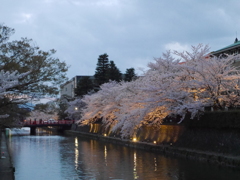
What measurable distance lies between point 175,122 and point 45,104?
1186 centimetres

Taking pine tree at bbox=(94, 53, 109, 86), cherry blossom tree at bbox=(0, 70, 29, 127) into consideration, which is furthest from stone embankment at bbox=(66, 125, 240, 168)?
pine tree at bbox=(94, 53, 109, 86)

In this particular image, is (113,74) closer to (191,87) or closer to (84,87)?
(84,87)

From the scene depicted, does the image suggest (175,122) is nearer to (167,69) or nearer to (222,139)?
(167,69)

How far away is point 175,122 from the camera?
28.5m

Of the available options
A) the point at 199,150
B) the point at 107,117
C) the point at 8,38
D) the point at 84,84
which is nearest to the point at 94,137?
the point at 107,117

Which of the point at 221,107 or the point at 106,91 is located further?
the point at 106,91

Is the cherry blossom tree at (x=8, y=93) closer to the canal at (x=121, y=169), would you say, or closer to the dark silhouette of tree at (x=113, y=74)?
the canal at (x=121, y=169)

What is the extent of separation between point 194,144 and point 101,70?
44810 mm

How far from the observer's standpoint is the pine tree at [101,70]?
216ft

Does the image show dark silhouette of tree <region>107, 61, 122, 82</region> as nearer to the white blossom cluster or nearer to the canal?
the white blossom cluster

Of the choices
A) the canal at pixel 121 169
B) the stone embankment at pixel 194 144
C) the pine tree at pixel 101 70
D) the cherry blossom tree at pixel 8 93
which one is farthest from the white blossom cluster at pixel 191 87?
the pine tree at pixel 101 70

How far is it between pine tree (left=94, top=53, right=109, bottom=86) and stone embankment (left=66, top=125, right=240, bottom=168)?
1263 inches

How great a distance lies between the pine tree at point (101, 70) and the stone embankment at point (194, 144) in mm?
32072

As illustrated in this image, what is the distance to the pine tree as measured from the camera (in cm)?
6590
